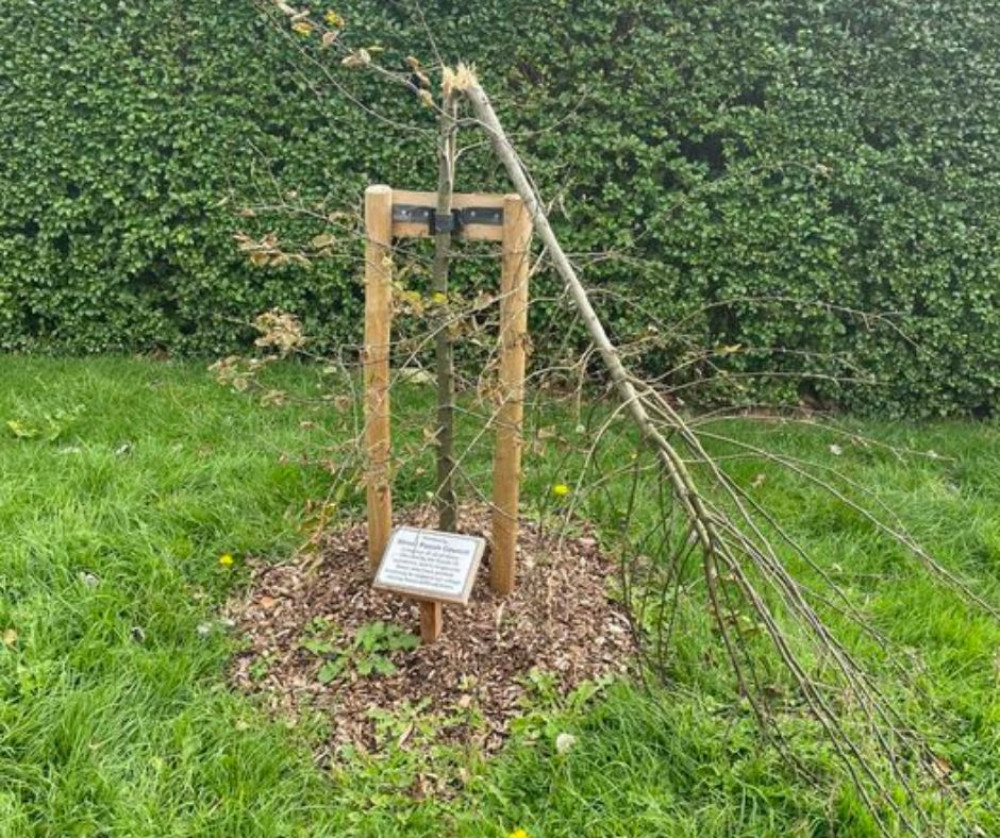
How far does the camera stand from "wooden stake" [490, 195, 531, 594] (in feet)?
7.54

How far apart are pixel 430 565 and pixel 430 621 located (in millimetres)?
201

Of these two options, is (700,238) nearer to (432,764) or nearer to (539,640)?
(539,640)

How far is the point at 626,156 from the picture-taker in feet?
14.1

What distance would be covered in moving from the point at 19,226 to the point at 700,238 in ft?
12.0

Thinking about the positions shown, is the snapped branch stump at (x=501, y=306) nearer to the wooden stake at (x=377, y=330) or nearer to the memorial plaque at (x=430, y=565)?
the wooden stake at (x=377, y=330)

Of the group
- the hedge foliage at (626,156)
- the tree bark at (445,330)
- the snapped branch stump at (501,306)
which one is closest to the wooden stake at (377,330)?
the snapped branch stump at (501,306)

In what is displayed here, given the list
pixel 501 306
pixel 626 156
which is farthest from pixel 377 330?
pixel 626 156

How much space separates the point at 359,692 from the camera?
242 centimetres

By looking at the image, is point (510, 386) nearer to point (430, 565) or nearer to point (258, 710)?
point (430, 565)

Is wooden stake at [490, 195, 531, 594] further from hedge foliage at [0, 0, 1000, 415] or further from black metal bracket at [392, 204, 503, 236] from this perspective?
hedge foliage at [0, 0, 1000, 415]

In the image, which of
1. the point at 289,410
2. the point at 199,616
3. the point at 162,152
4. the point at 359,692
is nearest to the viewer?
the point at 359,692

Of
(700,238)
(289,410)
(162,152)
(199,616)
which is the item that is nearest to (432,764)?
(199,616)

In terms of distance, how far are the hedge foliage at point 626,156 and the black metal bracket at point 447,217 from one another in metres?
1.80

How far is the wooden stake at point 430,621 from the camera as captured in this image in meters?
2.47
